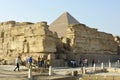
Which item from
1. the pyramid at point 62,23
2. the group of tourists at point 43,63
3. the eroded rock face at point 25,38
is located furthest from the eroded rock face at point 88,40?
the group of tourists at point 43,63

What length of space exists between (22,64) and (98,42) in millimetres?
16331

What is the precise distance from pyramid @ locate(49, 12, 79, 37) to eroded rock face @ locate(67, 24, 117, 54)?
17.0 ft

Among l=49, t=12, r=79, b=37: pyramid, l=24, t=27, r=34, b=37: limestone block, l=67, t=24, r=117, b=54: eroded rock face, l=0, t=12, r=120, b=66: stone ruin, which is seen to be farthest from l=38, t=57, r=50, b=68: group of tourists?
l=49, t=12, r=79, b=37: pyramid

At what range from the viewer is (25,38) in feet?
104

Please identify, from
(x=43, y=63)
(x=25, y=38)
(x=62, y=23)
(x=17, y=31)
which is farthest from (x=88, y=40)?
(x=43, y=63)

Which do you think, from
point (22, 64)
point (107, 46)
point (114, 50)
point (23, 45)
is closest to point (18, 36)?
point (23, 45)

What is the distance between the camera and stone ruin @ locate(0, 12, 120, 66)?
30117 millimetres

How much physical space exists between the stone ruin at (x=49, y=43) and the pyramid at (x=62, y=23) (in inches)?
207

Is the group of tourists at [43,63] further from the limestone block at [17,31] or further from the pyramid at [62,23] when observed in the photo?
the pyramid at [62,23]

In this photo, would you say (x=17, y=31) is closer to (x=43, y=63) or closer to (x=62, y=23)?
(x=43, y=63)

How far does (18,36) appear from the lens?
32875mm

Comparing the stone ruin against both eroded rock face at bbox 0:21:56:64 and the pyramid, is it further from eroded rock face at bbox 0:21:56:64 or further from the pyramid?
the pyramid

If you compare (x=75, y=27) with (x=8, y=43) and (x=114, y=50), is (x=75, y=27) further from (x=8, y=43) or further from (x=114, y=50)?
(x=114, y=50)

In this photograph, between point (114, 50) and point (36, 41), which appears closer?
point (36, 41)
